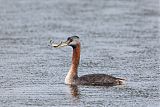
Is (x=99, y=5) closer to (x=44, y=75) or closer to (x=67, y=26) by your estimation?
(x=67, y=26)

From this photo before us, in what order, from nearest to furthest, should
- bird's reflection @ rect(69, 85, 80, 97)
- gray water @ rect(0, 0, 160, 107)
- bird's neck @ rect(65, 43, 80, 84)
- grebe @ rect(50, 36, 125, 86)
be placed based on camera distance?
gray water @ rect(0, 0, 160, 107) → bird's reflection @ rect(69, 85, 80, 97) → grebe @ rect(50, 36, 125, 86) → bird's neck @ rect(65, 43, 80, 84)

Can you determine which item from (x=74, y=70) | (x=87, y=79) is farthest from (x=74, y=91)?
(x=74, y=70)

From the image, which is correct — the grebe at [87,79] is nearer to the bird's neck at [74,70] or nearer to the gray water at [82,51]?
the bird's neck at [74,70]

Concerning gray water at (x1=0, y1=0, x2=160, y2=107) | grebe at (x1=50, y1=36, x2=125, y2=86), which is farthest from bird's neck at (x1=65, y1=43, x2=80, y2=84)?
gray water at (x1=0, y1=0, x2=160, y2=107)

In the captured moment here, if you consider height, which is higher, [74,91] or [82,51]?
[74,91]

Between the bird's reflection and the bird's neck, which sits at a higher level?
the bird's neck

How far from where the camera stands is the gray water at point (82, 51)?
54.3ft

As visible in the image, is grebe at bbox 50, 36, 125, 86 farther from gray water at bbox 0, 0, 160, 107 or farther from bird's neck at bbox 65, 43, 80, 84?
gray water at bbox 0, 0, 160, 107

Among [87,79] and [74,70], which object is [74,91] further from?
[74,70]

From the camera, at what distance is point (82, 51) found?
22562mm

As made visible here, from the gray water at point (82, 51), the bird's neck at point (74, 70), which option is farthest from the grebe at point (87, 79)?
the gray water at point (82, 51)

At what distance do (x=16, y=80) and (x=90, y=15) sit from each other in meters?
12.6

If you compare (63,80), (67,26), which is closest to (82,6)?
(67,26)

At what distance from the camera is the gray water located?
16547 millimetres
